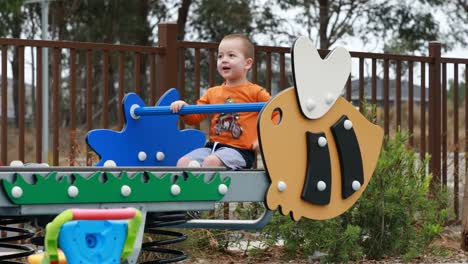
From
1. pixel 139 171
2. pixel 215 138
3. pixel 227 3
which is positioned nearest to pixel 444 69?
pixel 215 138

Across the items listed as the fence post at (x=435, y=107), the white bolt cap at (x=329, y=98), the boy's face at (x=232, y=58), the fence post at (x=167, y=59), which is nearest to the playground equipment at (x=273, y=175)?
the white bolt cap at (x=329, y=98)

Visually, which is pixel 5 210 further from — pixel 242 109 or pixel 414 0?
pixel 414 0

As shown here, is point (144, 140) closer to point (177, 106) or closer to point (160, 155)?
point (160, 155)

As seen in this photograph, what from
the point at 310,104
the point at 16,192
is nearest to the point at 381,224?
the point at 310,104

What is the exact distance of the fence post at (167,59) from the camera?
741 centimetres

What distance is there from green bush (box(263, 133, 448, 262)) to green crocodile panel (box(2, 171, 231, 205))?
98.7 inches

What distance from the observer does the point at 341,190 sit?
14.8 feet

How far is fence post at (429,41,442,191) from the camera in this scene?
9211 mm

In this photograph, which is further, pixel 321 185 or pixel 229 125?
pixel 229 125

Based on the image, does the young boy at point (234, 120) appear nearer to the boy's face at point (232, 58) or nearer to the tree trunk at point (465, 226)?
the boy's face at point (232, 58)

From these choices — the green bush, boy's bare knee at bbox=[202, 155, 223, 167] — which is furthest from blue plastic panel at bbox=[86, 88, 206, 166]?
the green bush

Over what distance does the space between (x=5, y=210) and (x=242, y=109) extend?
1188 mm

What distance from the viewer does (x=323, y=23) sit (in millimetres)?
30312

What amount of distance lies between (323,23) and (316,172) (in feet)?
86.1
